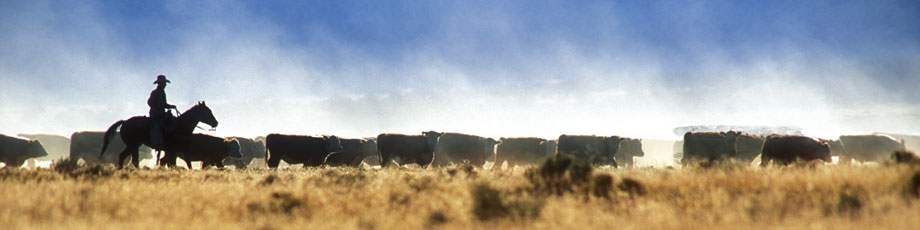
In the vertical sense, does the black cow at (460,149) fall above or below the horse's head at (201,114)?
below

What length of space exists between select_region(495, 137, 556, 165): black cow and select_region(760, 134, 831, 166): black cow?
14.6 meters

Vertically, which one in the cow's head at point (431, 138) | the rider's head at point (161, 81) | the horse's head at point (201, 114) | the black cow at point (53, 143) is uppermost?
the rider's head at point (161, 81)

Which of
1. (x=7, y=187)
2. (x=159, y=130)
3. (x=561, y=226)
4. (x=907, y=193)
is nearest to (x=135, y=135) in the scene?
(x=159, y=130)

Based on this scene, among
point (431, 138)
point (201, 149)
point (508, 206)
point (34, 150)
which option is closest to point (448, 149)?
point (431, 138)

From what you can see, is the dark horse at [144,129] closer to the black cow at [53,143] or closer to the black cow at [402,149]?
the black cow at [402,149]

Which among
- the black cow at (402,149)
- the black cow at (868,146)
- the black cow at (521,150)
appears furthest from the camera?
the black cow at (521,150)

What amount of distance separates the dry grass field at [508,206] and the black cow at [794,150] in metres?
11.3

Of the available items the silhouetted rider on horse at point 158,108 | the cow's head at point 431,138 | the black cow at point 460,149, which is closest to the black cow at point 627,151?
the black cow at point 460,149

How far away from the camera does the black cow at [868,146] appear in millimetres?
26312

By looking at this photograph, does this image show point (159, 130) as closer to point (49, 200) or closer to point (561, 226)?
point (49, 200)

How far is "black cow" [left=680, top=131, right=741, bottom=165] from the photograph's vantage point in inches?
772

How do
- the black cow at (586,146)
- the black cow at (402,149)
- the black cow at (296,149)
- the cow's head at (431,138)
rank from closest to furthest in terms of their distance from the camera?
the black cow at (296,149)
the black cow at (402,149)
the cow's head at (431,138)
the black cow at (586,146)

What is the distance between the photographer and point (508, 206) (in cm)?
460

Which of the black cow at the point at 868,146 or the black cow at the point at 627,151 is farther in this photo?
the black cow at the point at 627,151
